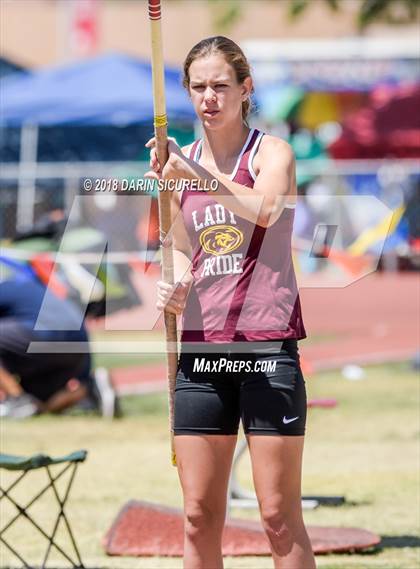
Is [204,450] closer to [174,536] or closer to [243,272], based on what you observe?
[243,272]

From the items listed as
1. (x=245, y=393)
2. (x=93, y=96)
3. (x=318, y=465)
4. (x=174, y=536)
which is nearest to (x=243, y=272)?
(x=245, y=393)

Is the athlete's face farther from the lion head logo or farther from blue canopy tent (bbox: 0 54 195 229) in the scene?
blue canopy tent (bbox: 0 54 195 229)

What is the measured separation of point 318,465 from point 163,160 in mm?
4658

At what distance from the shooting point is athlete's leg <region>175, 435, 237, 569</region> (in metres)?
4.40

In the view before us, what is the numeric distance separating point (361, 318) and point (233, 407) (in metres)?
13.1

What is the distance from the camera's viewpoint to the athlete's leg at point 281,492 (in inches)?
170

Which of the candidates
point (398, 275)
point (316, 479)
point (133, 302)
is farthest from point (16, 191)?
point (316, 479)

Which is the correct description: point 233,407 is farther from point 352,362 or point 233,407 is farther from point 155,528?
point 352,362

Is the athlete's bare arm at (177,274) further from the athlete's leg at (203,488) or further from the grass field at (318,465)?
the grass field at (318,465)

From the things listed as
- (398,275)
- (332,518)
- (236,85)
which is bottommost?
(332,518)

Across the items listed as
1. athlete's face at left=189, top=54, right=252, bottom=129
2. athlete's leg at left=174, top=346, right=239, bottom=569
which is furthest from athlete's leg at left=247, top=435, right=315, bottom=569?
athlete's face at left=189, top=54, right=252, bottom=129

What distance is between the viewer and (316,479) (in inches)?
323

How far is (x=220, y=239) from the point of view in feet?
14.5

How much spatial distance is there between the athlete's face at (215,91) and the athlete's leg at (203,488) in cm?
113
